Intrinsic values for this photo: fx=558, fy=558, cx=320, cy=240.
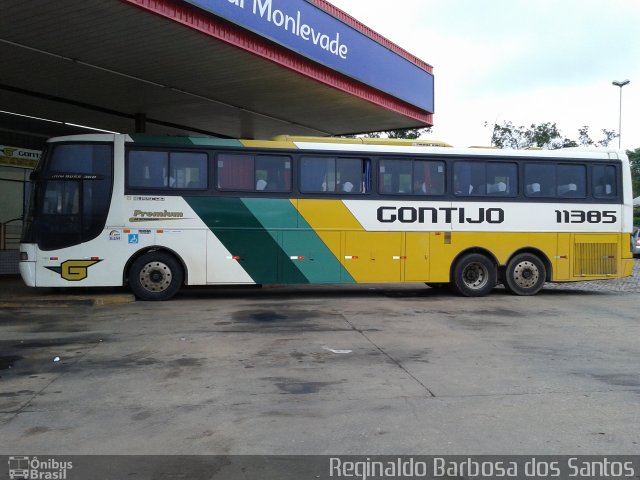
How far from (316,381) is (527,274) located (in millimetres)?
8886

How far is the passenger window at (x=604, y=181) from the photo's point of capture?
1338 centimetres

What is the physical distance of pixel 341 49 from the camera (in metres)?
13.7

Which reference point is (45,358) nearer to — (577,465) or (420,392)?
(420,392)

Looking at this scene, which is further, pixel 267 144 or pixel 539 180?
Answer: pixel 539 180

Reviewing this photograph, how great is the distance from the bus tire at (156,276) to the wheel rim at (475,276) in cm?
650

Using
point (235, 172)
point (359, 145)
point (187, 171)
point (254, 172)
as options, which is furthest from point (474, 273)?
point (187, 171)

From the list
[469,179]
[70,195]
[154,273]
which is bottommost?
[154,273]

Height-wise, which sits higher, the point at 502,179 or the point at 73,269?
the point at 502,179

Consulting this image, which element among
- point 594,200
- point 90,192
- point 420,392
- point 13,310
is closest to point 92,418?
point 420,392

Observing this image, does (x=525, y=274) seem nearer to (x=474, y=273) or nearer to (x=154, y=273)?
(x=474, y=273)

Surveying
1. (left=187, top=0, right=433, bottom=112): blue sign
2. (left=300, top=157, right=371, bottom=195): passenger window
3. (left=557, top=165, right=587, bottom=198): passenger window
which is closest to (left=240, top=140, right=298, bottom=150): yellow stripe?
(left=300, top=157, right=371, bottom=195): passenger window

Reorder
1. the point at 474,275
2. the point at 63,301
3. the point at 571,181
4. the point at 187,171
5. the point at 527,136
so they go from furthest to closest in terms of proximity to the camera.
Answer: the point at 527,136 < the point at 571,181 < the point at 474,275 < the point at 187,171 < the point at 63,301

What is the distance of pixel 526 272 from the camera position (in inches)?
519

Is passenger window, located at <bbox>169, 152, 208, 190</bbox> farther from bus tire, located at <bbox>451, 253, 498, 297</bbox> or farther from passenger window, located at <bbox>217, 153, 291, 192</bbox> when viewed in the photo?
bus tire, located at <bbox>451, 253, 498, 297</bbox>
